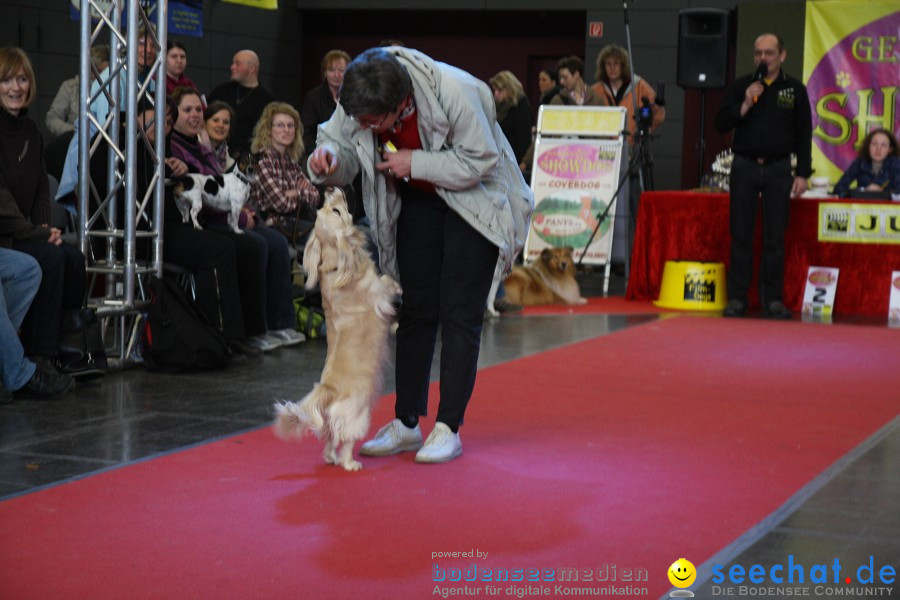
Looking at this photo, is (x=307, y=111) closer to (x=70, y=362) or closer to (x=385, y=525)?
(x=70, y=362)

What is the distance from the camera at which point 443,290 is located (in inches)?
140

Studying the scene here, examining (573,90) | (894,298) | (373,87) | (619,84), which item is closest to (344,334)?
(373,87)

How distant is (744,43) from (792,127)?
4.93 meters

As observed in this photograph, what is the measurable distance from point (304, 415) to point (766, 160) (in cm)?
502

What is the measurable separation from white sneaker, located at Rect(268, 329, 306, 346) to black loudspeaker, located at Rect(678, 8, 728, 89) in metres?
4.46

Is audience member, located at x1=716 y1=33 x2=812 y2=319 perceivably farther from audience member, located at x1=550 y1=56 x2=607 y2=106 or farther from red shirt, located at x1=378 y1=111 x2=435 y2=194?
red shirt, located at x1=378 y1=111 x2=435 y2=194

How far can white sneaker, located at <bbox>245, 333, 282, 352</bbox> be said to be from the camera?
593cm

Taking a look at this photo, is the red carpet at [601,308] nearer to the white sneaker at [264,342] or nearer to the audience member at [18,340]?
the white sneaker at [264,342]

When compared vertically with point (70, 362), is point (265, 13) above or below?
above

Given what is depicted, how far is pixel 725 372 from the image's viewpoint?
5.53 m

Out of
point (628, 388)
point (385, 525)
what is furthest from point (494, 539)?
point (628, 388)

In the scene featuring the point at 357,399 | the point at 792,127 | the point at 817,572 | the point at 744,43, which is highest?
the point at 744,43

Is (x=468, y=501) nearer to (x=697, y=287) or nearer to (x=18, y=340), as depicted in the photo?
(x=18, y=340)

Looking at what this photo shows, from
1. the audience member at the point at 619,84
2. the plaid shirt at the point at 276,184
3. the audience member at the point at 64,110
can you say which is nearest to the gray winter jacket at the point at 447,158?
the plaid shirt at the point at 276,184
